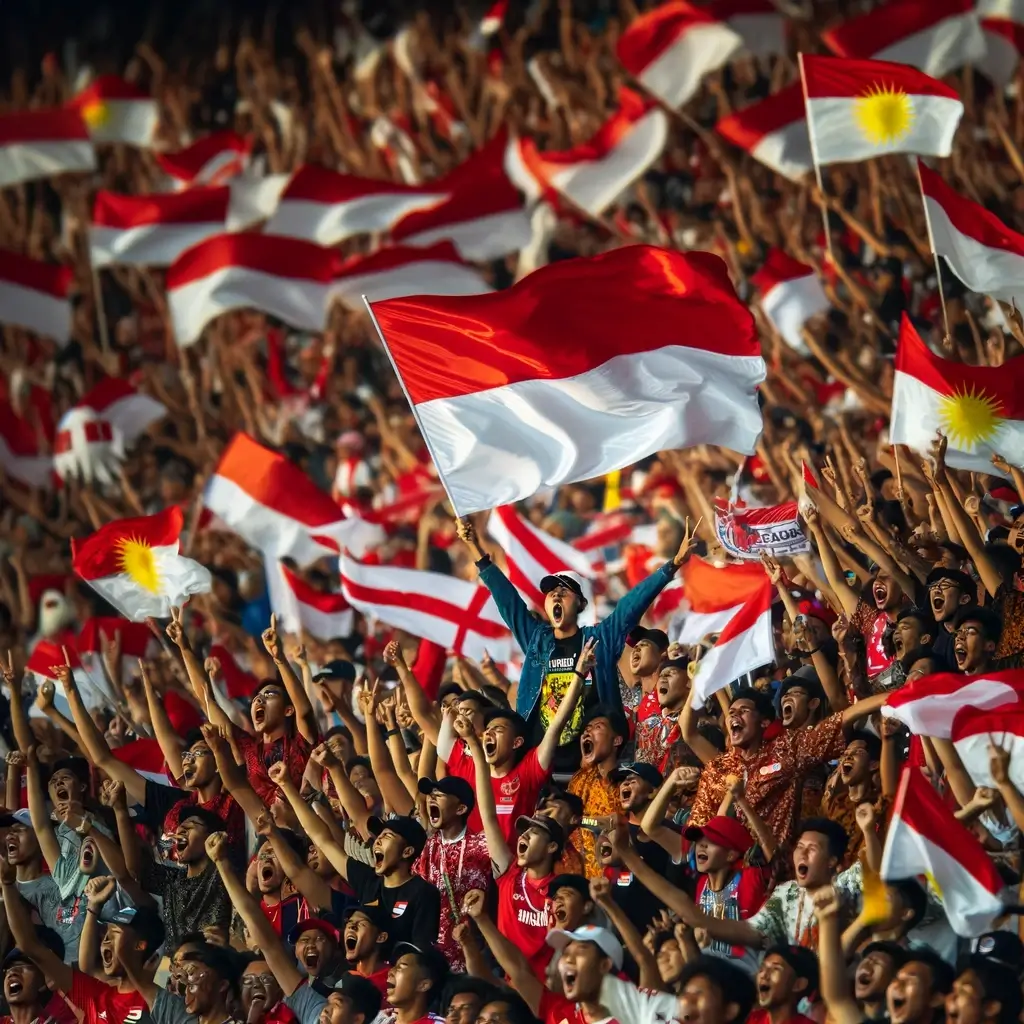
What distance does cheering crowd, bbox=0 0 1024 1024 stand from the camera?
17.7 feet

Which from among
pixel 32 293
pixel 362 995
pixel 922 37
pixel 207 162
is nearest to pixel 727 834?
pixel 362 995

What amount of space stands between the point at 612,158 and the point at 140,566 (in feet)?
13.1

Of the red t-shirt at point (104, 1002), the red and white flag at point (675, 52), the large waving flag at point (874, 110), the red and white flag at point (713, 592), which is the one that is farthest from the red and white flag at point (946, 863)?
the red and white flag at point (675, 52)

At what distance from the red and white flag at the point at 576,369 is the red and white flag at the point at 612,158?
11.8 feet

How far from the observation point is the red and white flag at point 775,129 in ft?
34.3

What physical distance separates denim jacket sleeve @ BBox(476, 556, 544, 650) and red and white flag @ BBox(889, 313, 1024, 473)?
1492mm

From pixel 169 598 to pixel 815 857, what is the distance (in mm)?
3700

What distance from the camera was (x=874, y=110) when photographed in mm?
9148

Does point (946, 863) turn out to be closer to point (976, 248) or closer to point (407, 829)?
point (407, 829)

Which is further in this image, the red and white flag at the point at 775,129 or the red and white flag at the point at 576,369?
the red and white flag at the point at 775,129

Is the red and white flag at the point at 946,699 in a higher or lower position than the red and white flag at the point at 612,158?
higher

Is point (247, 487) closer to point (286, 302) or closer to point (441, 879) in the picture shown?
point (286, 302)

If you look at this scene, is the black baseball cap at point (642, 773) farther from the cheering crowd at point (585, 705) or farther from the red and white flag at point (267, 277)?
the red and white flag at point (267, 277)

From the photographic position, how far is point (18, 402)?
1315cm
